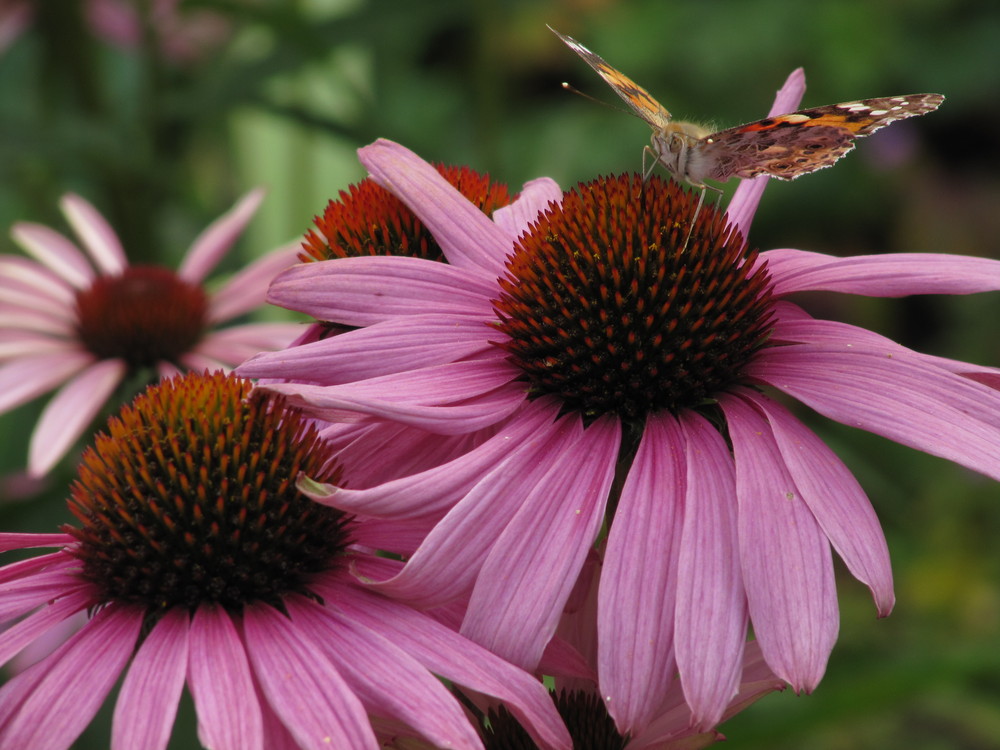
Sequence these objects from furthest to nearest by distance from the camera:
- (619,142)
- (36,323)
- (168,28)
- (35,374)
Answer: (619,142), (168,28), (36,323), (35,374)

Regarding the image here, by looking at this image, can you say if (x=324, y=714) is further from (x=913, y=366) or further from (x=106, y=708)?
(x=106, y=708)

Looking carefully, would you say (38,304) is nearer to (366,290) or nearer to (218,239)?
(218,239)

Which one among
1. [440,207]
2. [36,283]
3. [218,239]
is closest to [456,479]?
[440,207]

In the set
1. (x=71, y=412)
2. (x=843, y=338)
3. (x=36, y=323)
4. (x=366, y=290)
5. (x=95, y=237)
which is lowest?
(x=843, y=338)

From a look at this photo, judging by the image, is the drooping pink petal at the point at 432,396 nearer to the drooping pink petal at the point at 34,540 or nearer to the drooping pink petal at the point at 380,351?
the drooping pink petal at the point at 380,351

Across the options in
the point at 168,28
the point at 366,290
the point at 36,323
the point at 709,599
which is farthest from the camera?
the point at 168,28

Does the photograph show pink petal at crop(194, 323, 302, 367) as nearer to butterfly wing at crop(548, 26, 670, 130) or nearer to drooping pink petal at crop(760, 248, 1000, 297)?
butterfly wing at crop(548, 26, 670, 130)

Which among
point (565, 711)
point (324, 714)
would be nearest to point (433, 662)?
point (324, 714)
